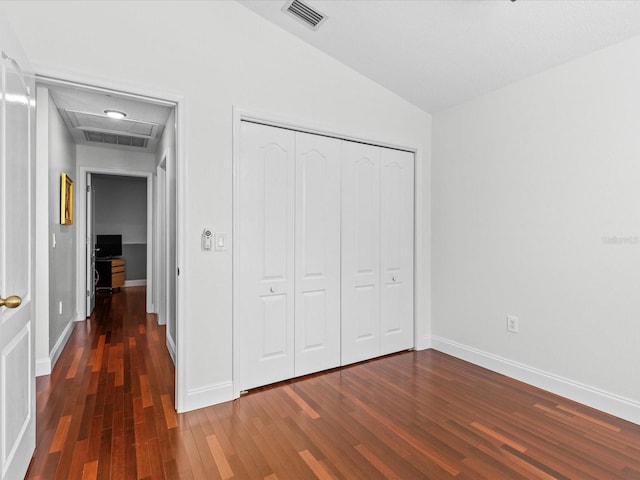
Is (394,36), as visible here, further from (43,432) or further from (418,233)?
(43,432)

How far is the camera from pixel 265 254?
2850 mm

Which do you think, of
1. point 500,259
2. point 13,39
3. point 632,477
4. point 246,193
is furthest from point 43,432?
point 500,259

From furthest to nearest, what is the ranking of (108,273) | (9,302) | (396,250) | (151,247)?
(108,273)
(151,247)
(396,250)
(9,302)

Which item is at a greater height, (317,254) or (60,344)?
(317,254)

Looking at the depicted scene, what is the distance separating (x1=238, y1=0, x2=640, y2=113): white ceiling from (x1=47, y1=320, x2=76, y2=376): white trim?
3.48 meters

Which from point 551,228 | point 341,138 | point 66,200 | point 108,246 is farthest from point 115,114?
point 108,246

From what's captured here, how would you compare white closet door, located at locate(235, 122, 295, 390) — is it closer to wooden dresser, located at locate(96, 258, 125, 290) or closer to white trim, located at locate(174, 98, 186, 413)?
white trim, located at locate(174, 98, 186, 413)

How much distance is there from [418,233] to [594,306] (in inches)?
63.4

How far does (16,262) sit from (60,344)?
2.57m

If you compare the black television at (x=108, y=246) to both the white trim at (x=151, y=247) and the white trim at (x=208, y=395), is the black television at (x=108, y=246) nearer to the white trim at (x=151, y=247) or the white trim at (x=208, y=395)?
the white trim at (x=151, y=247)

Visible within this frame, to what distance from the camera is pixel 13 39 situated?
1.60 metres

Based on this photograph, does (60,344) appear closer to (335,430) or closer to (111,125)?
(111,125)

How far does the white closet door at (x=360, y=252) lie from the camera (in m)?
3.28

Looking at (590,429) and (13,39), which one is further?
(590,429)
